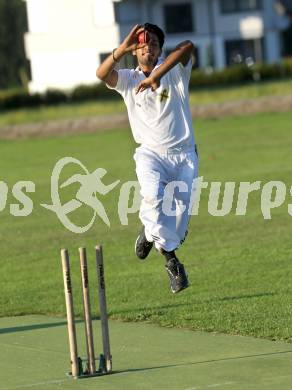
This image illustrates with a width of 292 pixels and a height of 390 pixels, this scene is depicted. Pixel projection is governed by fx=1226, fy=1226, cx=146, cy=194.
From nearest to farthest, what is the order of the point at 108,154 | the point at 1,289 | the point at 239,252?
the point at 1,289 < the point at 239,252 < the point at 108,154

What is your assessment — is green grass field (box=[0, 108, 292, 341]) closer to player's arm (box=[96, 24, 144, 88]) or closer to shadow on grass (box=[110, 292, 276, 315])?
shadow on grass (box=[110, 292, 276, 315])

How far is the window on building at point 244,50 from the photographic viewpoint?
81.3m

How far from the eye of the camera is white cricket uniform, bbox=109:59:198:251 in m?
11.1

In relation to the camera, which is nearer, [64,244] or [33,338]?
[33,338]

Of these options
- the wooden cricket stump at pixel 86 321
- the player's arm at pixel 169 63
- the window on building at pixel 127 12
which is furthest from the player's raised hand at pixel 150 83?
the window on building at pixel 127 12

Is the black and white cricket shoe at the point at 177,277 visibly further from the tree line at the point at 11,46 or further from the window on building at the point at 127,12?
the tree line at the point at 11,46

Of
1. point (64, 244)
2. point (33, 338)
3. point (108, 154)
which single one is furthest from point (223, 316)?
point (108, 154)

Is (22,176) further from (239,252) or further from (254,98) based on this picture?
(254,98)

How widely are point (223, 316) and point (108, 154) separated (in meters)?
22.4

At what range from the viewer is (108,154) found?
1336 inches

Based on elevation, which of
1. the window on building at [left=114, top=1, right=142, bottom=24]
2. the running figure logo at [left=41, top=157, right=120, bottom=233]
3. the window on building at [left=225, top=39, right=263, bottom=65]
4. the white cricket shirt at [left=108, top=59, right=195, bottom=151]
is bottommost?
the window on building at [left=225, top=39, right=263, bottom=65]

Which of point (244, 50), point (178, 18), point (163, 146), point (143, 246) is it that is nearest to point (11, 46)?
point (178, 18)

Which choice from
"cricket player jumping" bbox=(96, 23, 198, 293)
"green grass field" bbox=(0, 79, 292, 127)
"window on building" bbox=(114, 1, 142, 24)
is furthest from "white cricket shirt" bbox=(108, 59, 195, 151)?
"window on building" bbox=(114, 1, 142, 24)

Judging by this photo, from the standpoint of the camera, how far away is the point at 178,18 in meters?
81.9
